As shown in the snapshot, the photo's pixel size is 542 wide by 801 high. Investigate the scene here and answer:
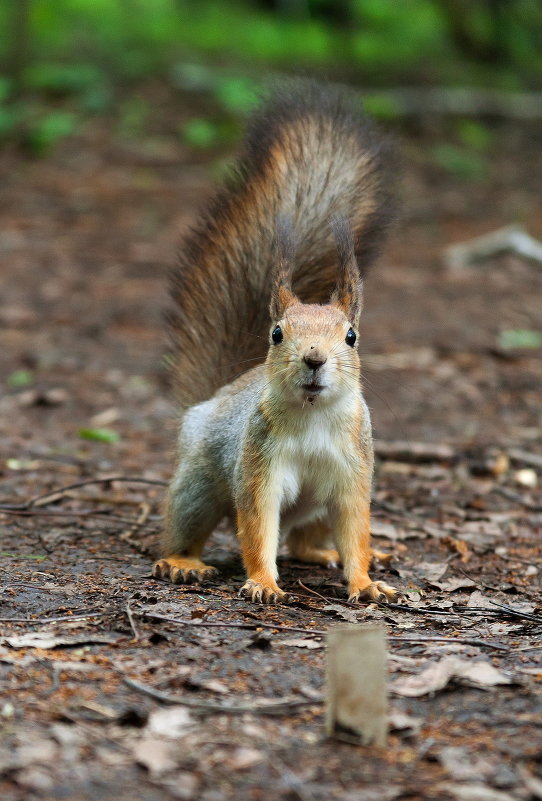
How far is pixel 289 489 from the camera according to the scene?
150 inches

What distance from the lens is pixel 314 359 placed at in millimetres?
3500

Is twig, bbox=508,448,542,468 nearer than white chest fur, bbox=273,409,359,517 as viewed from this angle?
No

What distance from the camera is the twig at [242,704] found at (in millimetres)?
2713

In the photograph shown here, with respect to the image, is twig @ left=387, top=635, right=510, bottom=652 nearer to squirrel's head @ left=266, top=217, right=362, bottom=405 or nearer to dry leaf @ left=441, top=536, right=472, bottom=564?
squirrel's head @ left=266, top=217, right=362, bottom=405

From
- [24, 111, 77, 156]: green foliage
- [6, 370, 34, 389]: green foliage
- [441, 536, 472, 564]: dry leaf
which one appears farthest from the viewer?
[24, 111, 77, 156]: green foliage

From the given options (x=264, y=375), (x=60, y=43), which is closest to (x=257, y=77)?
(x=60, y=43)

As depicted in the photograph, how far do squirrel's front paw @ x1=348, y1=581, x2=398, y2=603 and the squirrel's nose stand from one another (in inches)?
33.0

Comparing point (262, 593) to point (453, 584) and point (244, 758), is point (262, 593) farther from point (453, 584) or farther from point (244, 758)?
point (244, 758)

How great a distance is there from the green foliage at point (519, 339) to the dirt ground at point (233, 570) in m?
0.06

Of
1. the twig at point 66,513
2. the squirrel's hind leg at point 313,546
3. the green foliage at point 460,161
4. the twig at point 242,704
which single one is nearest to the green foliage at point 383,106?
the green foliage at point 460,161

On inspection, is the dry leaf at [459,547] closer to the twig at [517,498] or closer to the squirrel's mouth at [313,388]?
the twig at [517,498]

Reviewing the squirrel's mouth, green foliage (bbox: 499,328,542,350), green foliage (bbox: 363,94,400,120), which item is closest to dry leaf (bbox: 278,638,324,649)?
the squirrel's mouth

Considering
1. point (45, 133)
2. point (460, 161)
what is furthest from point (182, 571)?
point (460, 161)

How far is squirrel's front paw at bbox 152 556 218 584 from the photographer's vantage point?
4.03 meters
